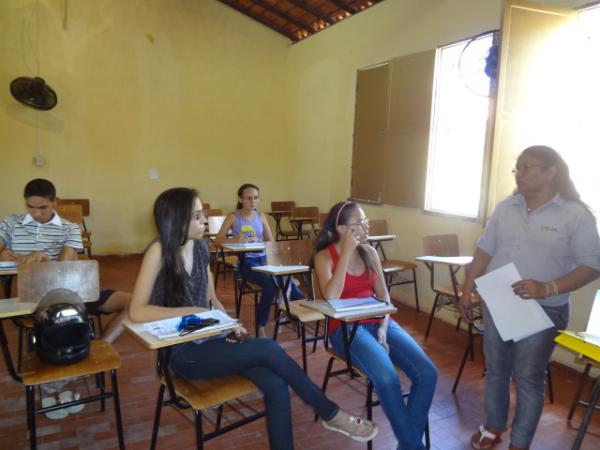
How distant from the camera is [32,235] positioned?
2830 mm

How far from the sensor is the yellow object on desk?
148 centimetres

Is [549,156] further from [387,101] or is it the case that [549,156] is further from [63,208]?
[63,208]

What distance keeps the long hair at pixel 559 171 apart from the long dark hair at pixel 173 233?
1.57m

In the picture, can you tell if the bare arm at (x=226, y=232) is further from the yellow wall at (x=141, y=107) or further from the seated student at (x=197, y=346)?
the yellow wall at (x=141, y=107)

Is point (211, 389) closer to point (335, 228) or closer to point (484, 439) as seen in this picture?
point (335, 228)

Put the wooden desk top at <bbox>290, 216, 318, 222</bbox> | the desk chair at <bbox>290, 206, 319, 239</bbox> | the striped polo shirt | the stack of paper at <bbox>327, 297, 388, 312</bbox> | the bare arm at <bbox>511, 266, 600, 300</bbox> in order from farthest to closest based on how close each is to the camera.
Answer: the desk chair at <bbox>290, 206, 319, 239</bbox> < the wooden desk top at <bbox>290, 216, 318, 222</bbox> < the striped polo shirt < the stack of paper at <bbox>327, 297, 388, 312</bbox> < the bare arm at <bbox>511, 266, 600, 300</bbox>

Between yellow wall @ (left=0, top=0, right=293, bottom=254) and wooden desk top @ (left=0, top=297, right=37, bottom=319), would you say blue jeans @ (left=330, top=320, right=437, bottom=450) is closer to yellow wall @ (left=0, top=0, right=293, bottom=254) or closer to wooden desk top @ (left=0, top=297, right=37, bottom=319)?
wooden desk top @ (left=0, top=297, right=37, bottom=319)

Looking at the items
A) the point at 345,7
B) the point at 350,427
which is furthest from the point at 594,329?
the point at 345,7

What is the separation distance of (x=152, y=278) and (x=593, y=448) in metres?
2.44

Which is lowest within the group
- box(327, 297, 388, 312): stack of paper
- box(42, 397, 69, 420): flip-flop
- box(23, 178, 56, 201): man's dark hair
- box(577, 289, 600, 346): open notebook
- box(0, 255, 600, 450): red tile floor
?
box(0, 255, 600, 450): red tile floor

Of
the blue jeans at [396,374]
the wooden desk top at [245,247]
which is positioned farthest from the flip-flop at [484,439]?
the wooden desk top at [245,247]

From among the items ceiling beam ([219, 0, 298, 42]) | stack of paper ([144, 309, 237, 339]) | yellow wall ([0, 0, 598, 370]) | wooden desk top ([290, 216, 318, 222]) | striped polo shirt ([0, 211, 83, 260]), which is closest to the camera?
stack of paper ([144, 309, 237, 339])

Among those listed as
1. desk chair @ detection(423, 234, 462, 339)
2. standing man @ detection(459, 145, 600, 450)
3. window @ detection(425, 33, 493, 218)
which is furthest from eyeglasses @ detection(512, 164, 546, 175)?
window @ detection(425, 33, 493, 218)

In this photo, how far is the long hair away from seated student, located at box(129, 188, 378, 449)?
4.52ft
